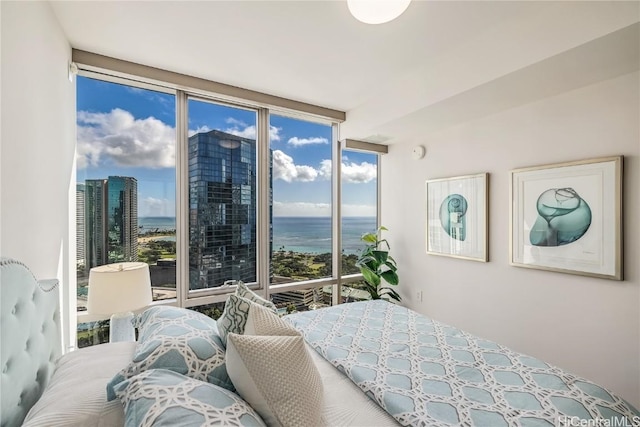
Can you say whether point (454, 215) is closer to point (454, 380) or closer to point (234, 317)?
point (454, 380)

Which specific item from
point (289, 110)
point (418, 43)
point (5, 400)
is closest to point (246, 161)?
point (289, 110)

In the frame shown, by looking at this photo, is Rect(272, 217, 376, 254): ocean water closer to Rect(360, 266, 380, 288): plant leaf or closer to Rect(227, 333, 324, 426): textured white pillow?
Rect(360, 266, 380, 288): plant leaf

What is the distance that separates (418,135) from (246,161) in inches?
76.5

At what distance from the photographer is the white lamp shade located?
1.72m

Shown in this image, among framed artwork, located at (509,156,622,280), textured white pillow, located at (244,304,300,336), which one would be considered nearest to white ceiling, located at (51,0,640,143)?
framed artwork, located at (509,156,622,280)

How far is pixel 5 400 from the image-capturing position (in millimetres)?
866

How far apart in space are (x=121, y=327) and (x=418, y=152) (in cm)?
313

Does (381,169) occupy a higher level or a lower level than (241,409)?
higher

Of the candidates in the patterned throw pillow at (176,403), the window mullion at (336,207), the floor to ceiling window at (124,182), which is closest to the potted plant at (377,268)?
the window mullion at (336,207)

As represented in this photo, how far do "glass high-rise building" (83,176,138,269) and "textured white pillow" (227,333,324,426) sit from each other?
1979 mm

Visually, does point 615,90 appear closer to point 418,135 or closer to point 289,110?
point 418,135

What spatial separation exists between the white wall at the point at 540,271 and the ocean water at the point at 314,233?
0.69m

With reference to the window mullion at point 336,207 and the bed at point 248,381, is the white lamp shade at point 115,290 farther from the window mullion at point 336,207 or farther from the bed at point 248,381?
the window mullion at point 336,207

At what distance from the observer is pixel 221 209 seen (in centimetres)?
288
